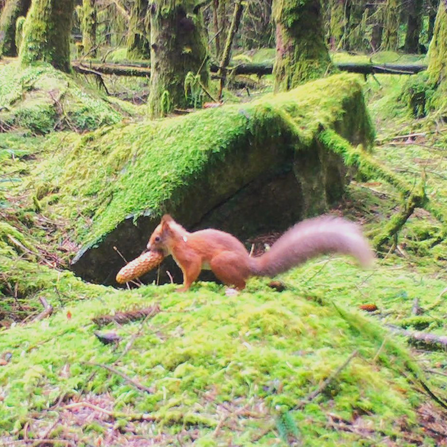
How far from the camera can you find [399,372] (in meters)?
2.41

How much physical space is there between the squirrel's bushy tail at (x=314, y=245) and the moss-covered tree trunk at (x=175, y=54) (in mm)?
4393

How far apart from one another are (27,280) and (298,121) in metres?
3.05

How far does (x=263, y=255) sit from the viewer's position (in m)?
3.41

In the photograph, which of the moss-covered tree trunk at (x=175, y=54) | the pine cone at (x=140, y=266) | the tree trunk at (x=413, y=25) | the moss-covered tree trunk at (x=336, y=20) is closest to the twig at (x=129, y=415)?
the pine cone at (x=140, y=266)

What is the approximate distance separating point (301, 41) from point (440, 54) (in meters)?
2.82

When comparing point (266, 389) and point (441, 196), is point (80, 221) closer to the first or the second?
point (266, 389)

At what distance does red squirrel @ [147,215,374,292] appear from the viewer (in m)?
2.99

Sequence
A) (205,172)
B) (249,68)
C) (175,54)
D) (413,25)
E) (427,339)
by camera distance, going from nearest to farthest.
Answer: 1. (427,339)
2. (205,172)
3. (175,54)
4. (249,68)
5. (413,25)

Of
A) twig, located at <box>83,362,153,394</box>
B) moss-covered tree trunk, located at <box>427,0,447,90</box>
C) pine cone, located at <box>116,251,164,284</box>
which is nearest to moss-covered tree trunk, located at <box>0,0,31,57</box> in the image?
moss-covered tree trunk, located at <box>427,0,447,90</box>

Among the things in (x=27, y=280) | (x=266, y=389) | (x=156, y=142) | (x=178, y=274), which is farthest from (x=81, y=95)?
(x=266, y=389)

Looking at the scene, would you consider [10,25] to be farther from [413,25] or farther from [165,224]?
[413,25]

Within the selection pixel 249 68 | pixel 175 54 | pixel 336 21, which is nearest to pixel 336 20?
pixel 336 21

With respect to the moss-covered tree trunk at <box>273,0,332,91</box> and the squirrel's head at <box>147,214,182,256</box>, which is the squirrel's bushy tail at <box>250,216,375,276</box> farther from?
the moss-covered tree trunk at <box>273,0,332,91</box>

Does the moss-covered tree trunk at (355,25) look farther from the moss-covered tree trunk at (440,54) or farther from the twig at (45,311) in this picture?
the twig at (45,311)
